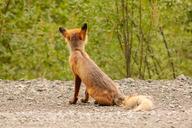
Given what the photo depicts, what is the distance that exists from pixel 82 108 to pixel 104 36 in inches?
242

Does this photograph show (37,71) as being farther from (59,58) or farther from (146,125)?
(146,125)

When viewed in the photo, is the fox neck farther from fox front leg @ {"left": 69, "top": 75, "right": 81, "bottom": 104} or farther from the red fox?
fox front leg @ {"left": 69, "top": 75, "right": 81, "bottom": 104}

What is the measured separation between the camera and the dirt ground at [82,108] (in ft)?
33.4

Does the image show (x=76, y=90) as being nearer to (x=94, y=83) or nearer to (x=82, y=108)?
(x=94, y=83)

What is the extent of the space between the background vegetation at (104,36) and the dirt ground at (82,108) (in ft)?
9.03

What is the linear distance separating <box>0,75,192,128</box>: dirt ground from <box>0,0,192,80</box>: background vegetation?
2.75 meters

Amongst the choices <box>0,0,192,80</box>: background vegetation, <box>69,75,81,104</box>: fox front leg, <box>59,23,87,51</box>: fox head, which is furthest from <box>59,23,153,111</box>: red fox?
<box>0,0,192,80</box>: background vegetation

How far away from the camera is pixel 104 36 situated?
60.2 feet

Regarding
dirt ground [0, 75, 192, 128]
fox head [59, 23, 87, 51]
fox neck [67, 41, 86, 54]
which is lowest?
dirt ground [0, 75, 192, 128]

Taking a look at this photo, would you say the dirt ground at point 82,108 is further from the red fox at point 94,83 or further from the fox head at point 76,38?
the fox head at point 76,38

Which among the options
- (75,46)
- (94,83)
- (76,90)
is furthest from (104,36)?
(94,83)

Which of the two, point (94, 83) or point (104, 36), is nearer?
point (94, 83)

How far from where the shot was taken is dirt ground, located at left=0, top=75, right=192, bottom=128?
10195mm

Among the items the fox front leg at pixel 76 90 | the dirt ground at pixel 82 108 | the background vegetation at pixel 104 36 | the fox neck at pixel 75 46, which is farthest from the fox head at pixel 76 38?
the background vegetation at pixel 104 36
